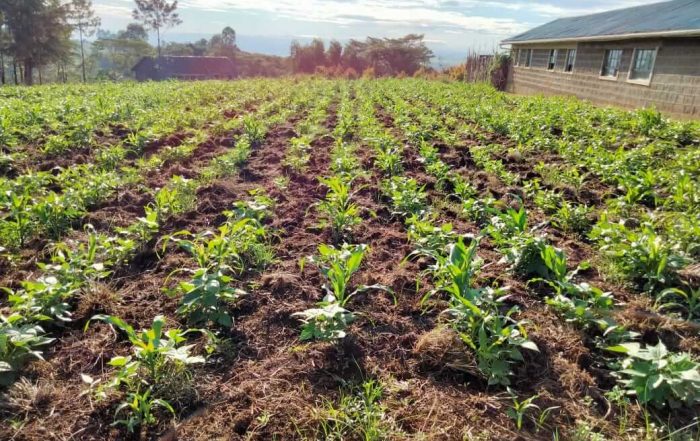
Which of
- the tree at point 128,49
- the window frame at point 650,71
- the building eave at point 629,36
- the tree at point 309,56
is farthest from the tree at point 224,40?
the window frame at point 650,71

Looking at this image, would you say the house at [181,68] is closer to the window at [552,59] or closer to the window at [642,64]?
the window at [552,59]

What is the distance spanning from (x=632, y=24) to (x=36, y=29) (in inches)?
1675

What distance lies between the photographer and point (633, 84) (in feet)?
45.4

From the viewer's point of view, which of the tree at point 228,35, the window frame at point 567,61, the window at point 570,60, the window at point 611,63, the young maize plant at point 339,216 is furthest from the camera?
the tree at point 228,35

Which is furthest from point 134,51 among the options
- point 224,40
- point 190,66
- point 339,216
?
point 339,216

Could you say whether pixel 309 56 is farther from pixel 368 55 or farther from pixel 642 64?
pixel 642 64

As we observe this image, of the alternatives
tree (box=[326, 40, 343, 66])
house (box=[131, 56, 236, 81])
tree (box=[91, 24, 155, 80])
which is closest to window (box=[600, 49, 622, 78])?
tree (box=[326, 40, 343, 66])

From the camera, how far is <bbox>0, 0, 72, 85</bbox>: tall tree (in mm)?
34531

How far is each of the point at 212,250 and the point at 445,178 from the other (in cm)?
328

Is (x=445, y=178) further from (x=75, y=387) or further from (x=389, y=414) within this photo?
(x=75, y=387)

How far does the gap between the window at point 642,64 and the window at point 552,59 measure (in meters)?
5.82

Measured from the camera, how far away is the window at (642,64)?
13.2 meters

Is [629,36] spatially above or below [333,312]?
above

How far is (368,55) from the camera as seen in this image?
53.2m
